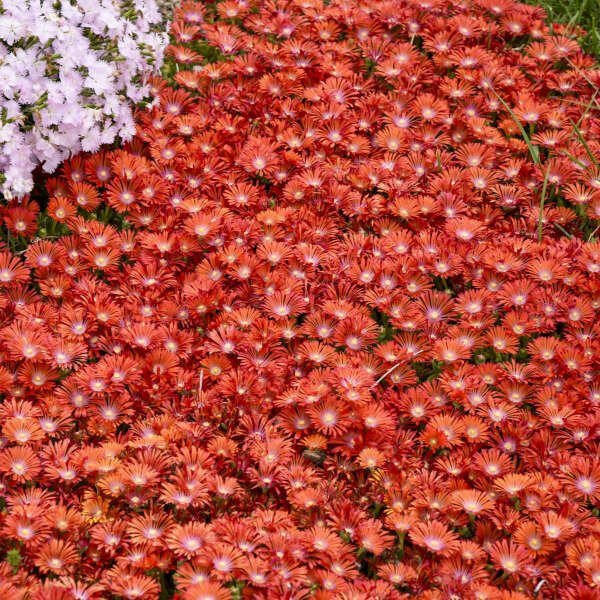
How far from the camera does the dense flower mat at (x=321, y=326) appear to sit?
2.27 meters

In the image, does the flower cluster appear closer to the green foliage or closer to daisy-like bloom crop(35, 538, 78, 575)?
daisy-like bloom crop(35, 538, 78, 575)

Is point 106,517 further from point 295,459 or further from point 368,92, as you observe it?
point 368,92

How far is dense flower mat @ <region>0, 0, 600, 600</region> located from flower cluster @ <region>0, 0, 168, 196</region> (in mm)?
153

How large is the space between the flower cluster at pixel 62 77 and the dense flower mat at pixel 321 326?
0.50 feet

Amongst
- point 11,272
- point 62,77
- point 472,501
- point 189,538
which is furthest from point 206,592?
point 62,77

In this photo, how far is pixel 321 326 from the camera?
115 inches

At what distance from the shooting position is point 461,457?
8.47ft

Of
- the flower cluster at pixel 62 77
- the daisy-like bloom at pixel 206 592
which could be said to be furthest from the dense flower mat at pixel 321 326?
the flower cluster at pixel 62 77

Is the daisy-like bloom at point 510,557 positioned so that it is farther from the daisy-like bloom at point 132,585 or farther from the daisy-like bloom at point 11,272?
the daisy-like bloom at point 11,272

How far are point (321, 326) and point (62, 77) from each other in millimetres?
1430

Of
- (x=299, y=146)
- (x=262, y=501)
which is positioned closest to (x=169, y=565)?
(x=262, y=501)

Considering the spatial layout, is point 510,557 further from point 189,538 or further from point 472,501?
point 189,538

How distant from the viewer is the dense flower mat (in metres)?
2.27

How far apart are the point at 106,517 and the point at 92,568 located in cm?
15
